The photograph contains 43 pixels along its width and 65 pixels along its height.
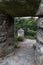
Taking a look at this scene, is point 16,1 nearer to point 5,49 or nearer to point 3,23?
point 3,23

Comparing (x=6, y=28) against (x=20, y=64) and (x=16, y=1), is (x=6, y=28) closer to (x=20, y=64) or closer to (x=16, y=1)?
(x=20, y=64)

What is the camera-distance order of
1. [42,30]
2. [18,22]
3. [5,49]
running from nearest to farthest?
[42,30], [5,49], [18,22]

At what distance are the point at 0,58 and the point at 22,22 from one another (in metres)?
4.60

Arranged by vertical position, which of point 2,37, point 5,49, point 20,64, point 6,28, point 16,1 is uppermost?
point 16,1

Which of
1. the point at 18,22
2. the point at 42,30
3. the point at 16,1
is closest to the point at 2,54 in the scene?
the point at 42,30

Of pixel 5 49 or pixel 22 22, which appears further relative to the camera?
pixel 22 22

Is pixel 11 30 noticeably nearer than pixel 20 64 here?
No

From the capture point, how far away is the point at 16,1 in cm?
60

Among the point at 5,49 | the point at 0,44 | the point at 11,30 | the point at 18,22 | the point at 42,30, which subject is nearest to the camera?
Answer: the point at 42,30

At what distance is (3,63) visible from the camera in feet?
9.46

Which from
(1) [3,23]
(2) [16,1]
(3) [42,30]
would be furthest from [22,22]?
(2) [16,1]

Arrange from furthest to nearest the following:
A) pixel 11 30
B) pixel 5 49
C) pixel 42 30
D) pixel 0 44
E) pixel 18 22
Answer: pixel 18 22
pixel 11 30
pixel 5 49
pixel 0 44
pixel 42 30

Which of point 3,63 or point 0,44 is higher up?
point 0,44

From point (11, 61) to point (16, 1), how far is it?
254 cm
